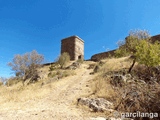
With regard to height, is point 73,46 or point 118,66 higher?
point 73,46

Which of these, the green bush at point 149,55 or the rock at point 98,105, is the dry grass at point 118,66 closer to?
the green bush at point 149,55

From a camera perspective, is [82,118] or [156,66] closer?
[82,118]

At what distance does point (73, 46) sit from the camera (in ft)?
90.3

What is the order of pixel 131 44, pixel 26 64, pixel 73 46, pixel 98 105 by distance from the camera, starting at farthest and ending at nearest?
pixel 73 46, pixel 26 64, pixel 131 44, pixel 98 105

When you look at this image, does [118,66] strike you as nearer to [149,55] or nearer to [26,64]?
[149,55]

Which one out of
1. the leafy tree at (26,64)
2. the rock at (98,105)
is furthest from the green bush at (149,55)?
the leafy tree at (26,64)

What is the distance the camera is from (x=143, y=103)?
14.1 ft

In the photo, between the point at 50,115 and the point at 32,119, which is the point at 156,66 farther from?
the point at 32,119

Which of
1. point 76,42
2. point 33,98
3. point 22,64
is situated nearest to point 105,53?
point 76,42

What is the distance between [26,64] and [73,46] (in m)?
14.0

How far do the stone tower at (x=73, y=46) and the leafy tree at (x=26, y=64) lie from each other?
1224cm

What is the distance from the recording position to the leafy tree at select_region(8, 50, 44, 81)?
46.2 ft

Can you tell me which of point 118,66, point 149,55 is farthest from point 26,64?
point 149,55

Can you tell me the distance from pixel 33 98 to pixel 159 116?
600cm
